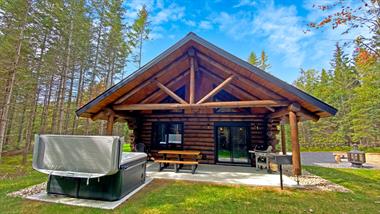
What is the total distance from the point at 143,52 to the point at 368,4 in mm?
15006

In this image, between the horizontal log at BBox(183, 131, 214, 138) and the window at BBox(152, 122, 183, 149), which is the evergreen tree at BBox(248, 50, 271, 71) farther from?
the window at BBox(152, 122, 183, 149)

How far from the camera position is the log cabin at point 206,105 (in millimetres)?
5492

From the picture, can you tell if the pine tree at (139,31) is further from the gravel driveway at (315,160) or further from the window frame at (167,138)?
the gravel driveway at (315,160)

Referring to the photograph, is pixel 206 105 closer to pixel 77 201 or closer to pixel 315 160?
pixel 77 201

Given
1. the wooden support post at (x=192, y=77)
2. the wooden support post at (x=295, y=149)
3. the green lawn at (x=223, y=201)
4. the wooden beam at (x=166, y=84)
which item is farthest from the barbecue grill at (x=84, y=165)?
the wooden support post at (x=295, y=149)

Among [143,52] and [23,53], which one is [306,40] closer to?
[143,52]

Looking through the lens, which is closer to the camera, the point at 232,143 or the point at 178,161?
the point at 178,161

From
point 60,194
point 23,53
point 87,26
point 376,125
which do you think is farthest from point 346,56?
point 23,53

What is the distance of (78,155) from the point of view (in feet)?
11.8

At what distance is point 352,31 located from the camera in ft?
25.5

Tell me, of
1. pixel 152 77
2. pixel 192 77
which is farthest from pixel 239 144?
pixel 152 77

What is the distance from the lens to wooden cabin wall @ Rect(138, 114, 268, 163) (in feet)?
26.0

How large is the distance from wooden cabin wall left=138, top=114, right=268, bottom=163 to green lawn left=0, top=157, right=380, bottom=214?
11.2ft

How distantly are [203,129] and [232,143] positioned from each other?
59.3 inches
